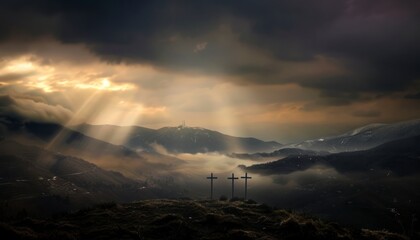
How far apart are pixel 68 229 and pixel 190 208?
98.8ft

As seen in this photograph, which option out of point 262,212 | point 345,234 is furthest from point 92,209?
point 345,234

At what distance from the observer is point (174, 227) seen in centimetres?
6988

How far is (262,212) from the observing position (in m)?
89.0

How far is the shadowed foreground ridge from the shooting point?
6331 centimetres

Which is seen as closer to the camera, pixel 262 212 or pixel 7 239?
pixel 7 239

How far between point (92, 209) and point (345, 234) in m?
52.3

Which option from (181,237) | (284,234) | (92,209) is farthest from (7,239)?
(284,234)

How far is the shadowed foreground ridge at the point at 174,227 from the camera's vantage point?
6331 cm

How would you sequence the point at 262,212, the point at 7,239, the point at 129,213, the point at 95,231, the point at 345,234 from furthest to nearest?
1. the point at 262,212
2. the point at 129,213
3. the point at 345,234
4. the point at 95,231
5. the point at 7,239

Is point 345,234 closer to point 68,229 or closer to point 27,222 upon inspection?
point 68,229

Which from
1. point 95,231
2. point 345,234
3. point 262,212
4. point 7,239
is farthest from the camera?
point 262,212

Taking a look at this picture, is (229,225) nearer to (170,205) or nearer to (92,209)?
(170,205)

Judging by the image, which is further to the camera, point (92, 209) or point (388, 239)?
point (92, 209)

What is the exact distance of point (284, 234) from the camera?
68562 millimetres
